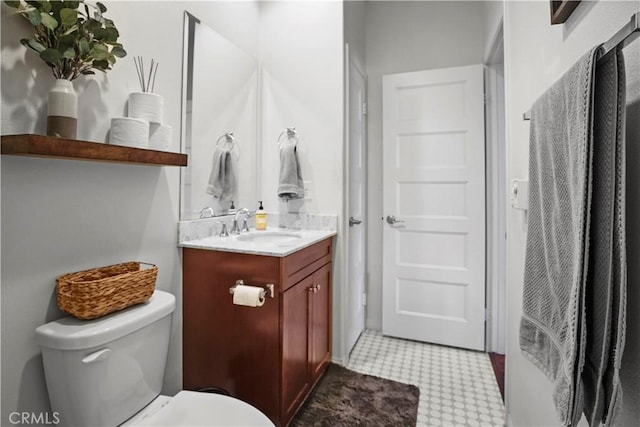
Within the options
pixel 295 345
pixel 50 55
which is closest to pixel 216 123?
pixel 50 55

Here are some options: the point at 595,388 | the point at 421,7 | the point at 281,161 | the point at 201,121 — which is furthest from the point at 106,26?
the point at 421,7

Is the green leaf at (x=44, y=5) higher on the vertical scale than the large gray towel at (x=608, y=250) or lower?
higher

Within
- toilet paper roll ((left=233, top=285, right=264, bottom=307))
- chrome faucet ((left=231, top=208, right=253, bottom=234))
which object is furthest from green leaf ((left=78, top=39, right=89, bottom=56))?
chrome faucet ((left=231, top=208, right=253, bottom=234))

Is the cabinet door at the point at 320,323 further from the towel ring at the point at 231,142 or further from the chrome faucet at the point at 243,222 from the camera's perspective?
the towel ring at the point at 231,142

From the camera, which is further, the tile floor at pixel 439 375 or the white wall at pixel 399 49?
the white wall at pixel 399 49

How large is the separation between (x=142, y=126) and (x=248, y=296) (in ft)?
2.65

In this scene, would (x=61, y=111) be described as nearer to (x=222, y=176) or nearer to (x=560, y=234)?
(x=222, y=176)

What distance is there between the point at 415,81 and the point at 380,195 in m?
0.91

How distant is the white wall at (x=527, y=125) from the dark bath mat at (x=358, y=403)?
0.51m

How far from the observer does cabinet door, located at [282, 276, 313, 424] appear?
4.94ft

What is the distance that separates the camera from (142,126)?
49.8 inches

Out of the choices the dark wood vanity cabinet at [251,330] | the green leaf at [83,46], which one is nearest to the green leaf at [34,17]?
the green leaf at [83,46]

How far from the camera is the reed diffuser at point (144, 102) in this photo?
52.6 inches

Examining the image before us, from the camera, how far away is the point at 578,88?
633 millimetres
